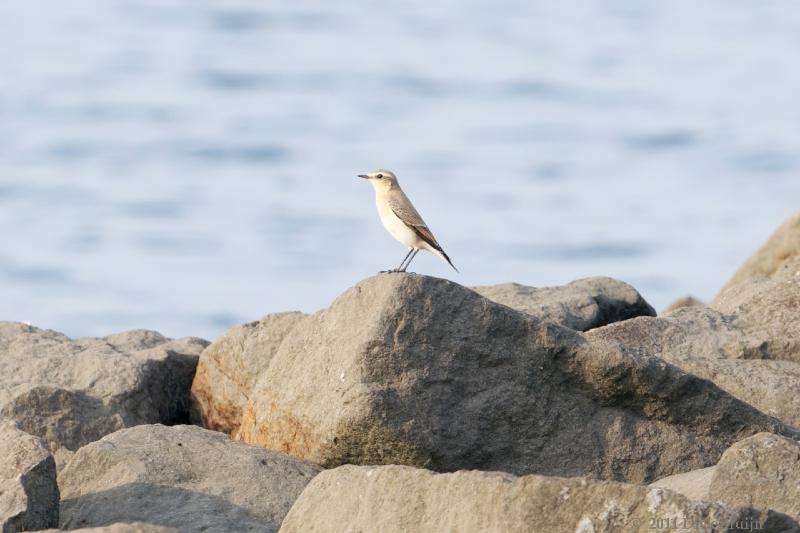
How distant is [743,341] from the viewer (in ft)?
38.5

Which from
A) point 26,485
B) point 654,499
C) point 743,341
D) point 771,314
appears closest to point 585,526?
point 654,499

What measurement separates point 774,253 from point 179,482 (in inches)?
388

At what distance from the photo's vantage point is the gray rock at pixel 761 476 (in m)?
7.69

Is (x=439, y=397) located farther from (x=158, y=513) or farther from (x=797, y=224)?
(x=797, y=224)

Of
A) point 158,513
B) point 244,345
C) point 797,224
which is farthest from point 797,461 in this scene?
point 797,224

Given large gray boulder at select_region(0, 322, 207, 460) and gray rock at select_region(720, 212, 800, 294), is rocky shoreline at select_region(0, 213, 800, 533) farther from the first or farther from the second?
gray rock at select_region(720, 212, 800, 294)

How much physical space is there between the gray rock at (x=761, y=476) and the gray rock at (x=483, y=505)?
0.61 m

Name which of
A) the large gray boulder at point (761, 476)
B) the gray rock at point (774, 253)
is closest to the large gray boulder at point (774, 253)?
the gray rock at point (774, 253)

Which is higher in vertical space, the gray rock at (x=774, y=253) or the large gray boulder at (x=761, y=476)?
the gray rock at (x=774, y=253)

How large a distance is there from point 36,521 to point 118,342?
478 centimetres

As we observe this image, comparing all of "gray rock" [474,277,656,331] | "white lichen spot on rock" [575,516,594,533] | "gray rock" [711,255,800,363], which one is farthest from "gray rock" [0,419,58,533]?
"gray rock" [711,255,800,363]

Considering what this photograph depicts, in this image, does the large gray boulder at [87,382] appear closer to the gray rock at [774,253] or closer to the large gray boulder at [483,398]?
the large gray boulder at [483,398]

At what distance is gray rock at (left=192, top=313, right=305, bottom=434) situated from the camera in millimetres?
11688

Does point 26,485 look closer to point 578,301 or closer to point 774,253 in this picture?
point 578,301
